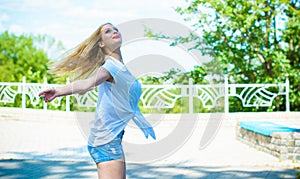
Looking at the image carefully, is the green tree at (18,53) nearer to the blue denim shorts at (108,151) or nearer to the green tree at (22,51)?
the green tree at (22,51)

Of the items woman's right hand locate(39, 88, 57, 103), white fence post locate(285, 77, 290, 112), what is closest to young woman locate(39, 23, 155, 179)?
woman's right hand locate(39, 88, 57, 103)

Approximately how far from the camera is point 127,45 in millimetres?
2730

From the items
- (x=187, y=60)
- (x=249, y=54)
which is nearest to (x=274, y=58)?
(x=249, y=54)

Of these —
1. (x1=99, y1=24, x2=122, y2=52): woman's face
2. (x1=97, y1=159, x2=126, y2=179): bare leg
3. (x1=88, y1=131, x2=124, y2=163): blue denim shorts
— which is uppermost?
(x1=99, y1=24, x2=122, y2=52): woman's face

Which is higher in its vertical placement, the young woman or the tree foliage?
the tree foliage

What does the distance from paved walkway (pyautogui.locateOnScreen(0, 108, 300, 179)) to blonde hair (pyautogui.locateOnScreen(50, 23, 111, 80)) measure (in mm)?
1122

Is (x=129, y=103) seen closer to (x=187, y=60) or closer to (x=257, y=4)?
(x=187, y=60)

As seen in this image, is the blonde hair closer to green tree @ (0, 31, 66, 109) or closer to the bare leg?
the bare leg

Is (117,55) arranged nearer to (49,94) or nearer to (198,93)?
(49,94)

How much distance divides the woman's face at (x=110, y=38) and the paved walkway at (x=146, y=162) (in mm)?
1250

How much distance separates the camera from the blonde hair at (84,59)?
2.69 meters

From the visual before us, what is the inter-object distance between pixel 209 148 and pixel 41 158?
2680 mm

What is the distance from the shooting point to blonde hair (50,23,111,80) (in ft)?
8.82

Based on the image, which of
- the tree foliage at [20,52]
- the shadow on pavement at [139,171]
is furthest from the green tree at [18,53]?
the shadow on pavement at [139,171]
